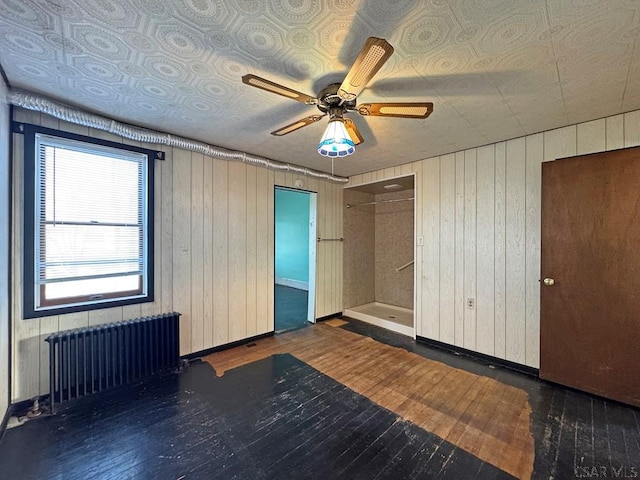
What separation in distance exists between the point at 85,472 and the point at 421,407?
2355 mm

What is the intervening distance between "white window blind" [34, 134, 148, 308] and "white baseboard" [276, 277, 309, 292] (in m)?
4.80

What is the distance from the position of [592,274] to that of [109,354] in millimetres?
4495

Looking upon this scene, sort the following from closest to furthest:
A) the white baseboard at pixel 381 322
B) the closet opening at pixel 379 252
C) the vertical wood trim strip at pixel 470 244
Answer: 1. the vertical wood trim strip at pixel 470 244
2. the white baseboard at pixel 381 322
3. the closet opening at pixel 379 252

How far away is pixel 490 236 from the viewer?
3113mm

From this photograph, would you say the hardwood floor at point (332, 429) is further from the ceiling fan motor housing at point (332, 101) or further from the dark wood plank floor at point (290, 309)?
the ceiling fan motor housing at point (332, 101)

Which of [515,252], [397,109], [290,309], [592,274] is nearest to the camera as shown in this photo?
[397,109]

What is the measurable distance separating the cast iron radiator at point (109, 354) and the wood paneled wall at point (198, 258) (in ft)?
0.60

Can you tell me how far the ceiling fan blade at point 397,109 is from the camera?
5.52 ft

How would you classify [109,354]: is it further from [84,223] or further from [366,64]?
[366,64]

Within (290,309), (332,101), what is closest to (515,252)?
(332,101)

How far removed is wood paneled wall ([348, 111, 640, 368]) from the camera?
274cm

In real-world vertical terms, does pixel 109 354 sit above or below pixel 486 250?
below

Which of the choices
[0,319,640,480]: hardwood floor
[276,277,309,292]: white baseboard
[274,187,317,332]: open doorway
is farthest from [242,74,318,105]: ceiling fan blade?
[276,277,309,292]: white baseboard

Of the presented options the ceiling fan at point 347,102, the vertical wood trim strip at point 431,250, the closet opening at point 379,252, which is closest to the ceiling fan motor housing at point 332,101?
Answer: the ceiling fan at point 347,102
